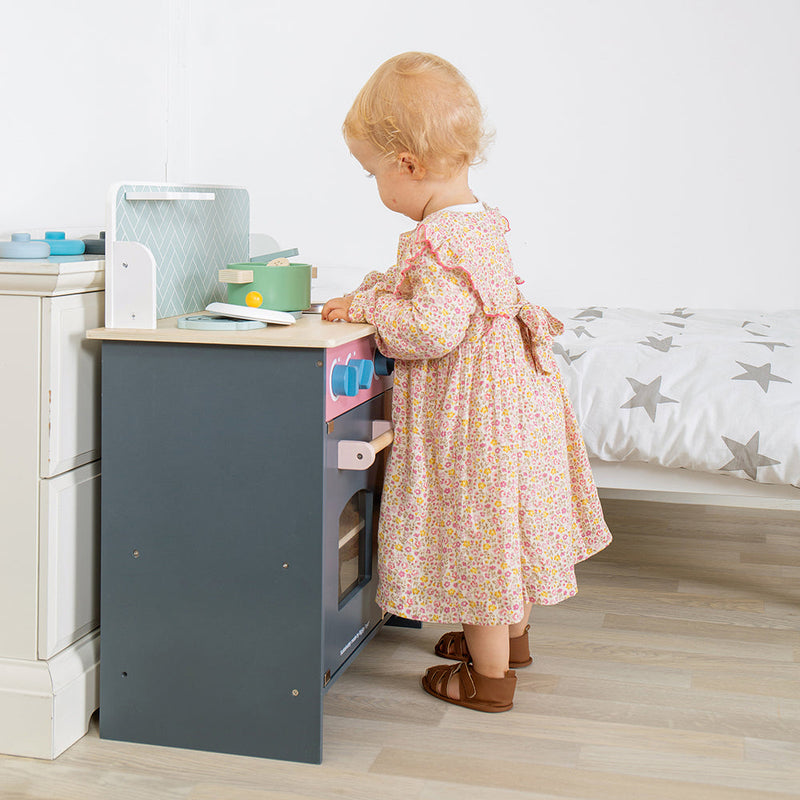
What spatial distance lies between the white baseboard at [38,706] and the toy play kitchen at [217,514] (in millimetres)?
48

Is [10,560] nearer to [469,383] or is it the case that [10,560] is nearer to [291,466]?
[291,466]

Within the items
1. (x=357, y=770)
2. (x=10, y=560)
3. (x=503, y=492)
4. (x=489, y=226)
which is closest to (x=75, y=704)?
(x=10, y=560)

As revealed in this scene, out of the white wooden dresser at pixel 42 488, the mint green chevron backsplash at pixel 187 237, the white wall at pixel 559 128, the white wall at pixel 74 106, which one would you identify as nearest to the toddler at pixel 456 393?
the mint green chevron backsplash at pixel 187 237

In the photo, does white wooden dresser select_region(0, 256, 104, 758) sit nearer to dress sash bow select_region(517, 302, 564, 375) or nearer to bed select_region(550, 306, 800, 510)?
dress sash bow select_region(517, 302, 564, 375)

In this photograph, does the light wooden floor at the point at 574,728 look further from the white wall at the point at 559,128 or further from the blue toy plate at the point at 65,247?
the white wall at the point at 559,128

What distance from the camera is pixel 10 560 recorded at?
130cm

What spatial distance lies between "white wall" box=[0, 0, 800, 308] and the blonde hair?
4.92ft

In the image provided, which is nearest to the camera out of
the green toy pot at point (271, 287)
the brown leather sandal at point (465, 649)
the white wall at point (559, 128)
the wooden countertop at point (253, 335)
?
the wooden countertop at point (253, 335)

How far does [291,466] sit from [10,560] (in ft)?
1.28

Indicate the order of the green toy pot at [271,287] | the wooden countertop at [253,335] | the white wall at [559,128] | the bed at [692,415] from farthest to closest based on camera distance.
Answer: the white wall at [559,128] < the bed at [692,415] < the green toy pot at [271,287] < the wooden countertop at [253,335]

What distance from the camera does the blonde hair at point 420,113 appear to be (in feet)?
4.37

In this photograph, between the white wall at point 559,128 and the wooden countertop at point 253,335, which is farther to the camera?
the white wall at point 559,128

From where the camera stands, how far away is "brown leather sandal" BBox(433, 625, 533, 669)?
162 cm

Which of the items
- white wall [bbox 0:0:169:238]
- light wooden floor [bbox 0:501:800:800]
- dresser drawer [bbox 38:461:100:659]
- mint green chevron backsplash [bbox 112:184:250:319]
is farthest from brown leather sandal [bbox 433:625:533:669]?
white wall [bbox 0:0:169:238]
